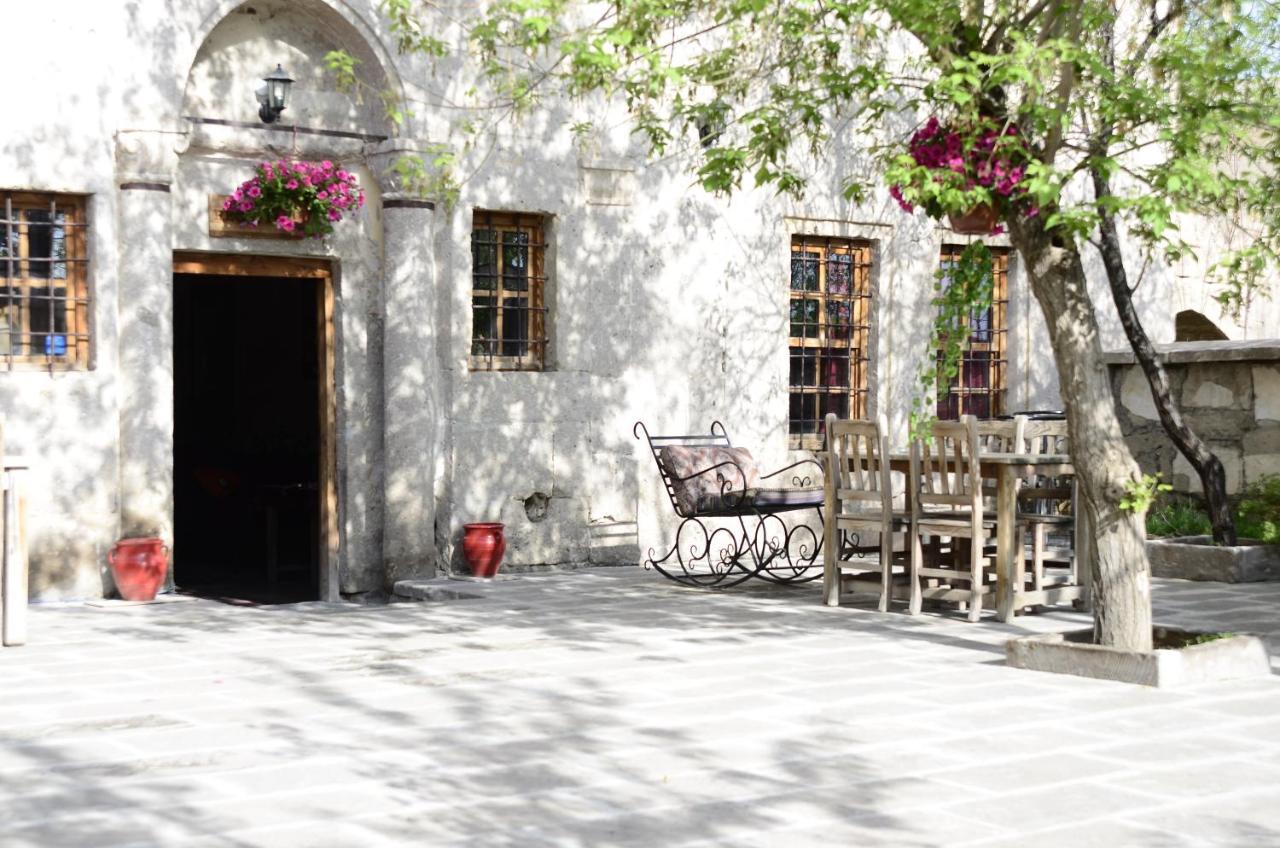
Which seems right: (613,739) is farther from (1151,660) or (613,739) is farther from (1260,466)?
(1260,466)

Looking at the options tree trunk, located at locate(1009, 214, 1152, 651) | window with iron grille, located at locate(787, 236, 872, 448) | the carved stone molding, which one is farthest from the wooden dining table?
the carved stone molding

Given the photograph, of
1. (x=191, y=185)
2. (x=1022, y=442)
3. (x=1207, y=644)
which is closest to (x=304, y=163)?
(x=191, y=185)

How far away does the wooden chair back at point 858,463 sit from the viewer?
28.6 feet

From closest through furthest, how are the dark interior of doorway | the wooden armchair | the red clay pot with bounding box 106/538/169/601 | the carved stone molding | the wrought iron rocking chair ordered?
1. the wooden armchair
2. the red clay pot with bounding box 106/538/169/601
3. the carved stone molding
4. the wrought iron rocking chair
5. the dark interior of doorway

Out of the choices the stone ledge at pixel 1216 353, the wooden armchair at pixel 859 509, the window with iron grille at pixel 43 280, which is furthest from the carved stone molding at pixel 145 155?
the stone ledge at pixel 1216 353

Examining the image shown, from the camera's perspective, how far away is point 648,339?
38.5ft

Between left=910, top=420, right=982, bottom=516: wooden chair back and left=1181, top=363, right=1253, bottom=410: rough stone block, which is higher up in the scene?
left=1181, top=363, right=1253, bottom=410: rough stone block

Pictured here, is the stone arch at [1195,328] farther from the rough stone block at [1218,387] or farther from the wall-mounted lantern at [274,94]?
the wall-mounted lantern at [274,94]

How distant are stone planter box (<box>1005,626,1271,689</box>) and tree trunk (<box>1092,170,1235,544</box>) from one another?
3.68m

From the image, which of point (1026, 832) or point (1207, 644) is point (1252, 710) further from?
point (1026, 832)

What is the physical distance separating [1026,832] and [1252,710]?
2.01 meters

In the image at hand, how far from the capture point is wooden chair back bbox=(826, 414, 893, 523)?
871 centimetres

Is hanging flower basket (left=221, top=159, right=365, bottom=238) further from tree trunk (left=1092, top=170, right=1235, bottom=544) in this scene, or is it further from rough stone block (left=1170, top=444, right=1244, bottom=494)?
rough stone block (left=1170, top=444, right=1244, bottom=494)

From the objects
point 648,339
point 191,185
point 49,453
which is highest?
point 191,185
